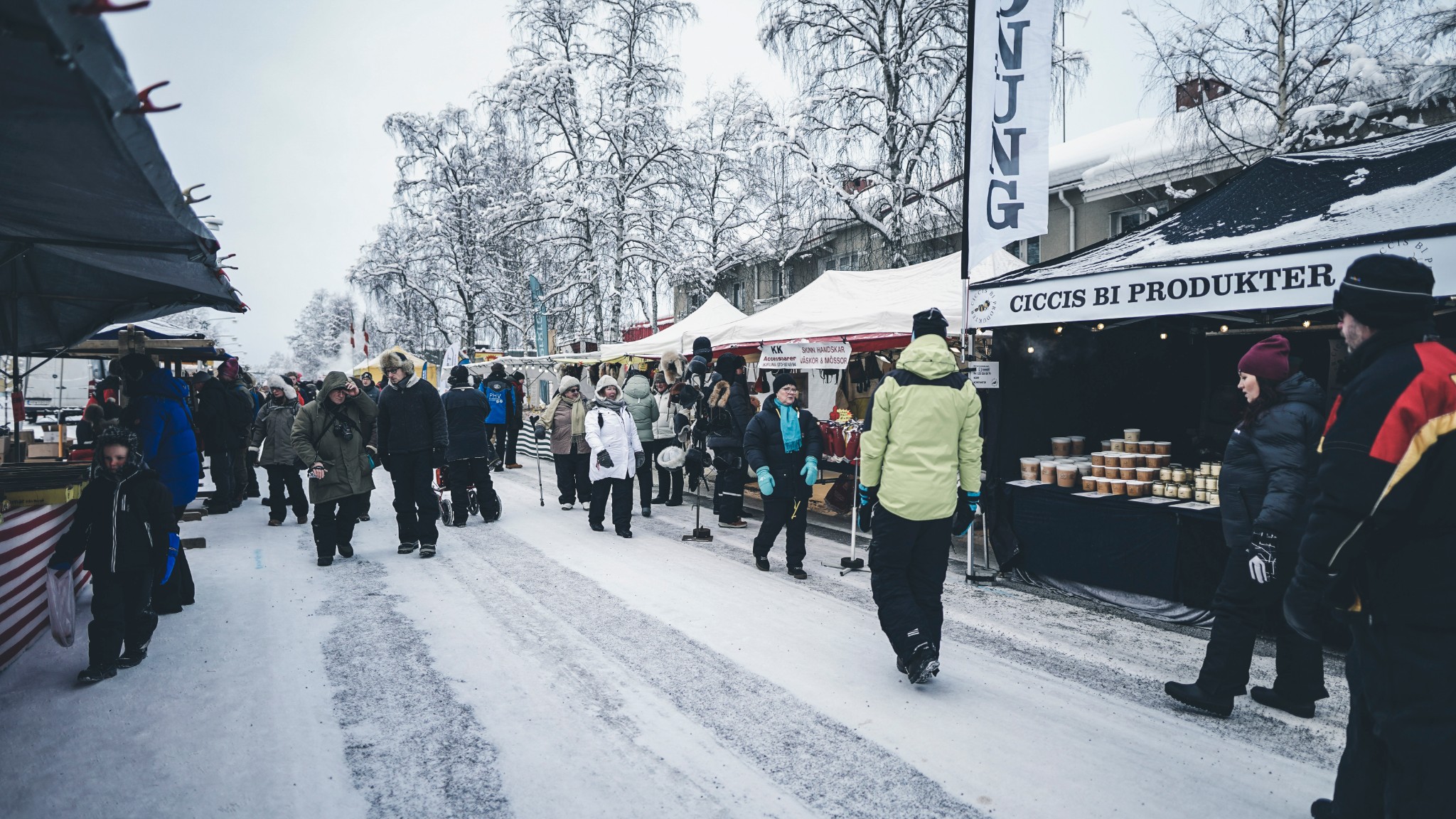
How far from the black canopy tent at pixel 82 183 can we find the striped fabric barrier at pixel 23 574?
1.43m

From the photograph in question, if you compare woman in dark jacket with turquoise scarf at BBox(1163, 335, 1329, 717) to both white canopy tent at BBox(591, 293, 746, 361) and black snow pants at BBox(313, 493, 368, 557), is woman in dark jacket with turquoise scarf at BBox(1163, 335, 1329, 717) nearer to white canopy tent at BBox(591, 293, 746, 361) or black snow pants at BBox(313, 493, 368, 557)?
black snow pants at BBox(313, 493, 368, 557)

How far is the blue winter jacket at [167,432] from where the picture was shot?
6098 millimetres

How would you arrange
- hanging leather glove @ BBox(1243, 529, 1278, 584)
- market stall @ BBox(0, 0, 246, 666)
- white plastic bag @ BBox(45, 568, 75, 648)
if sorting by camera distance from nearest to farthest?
market stall @ BBox(0, 0, 246, 666), hanging leather glove @ BBox(1243, 529, 1278, 584), white plastic bag @ BBox(45, 568, 75, 648)

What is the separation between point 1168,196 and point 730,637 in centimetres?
1544

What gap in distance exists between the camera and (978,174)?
7.18 m

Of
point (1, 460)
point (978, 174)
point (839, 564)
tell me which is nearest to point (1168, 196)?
point (978, 174)

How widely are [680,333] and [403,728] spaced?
13.4 meters

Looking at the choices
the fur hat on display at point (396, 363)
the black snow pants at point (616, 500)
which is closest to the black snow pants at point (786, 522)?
the black snow pants at point (616, 500)

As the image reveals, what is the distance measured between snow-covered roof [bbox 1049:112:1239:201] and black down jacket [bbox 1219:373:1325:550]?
37.1ft

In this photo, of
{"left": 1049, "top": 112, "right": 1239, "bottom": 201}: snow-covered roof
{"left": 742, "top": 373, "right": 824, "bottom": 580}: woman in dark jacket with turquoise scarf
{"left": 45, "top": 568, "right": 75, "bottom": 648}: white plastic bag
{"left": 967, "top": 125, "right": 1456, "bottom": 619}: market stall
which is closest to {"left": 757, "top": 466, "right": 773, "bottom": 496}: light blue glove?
{"left": 742, "top": 373, "right": 824, "bottom": 580}: woman in dark jacket with turquoise scarf

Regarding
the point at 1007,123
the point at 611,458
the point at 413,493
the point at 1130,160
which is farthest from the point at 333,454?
the point at 1130,160

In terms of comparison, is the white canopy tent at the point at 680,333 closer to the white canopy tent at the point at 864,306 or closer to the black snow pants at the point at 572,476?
the white canopy tent at the point at 864,306

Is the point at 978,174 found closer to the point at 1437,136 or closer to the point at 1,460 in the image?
the point at 1437,136

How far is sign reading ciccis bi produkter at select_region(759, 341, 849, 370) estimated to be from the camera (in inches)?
326
